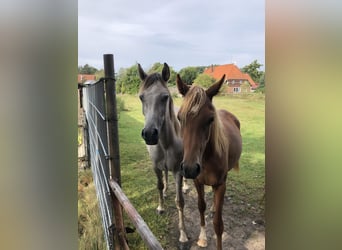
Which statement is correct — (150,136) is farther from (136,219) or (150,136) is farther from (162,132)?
(136,219)

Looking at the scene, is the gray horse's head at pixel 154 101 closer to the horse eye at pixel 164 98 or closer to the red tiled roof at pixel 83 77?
the horse eye at pixel 164 98

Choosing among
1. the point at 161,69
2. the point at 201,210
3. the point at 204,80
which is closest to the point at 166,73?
the point at 161,69

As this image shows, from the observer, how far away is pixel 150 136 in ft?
4.09

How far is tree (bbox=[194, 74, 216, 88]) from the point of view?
1.11 metres

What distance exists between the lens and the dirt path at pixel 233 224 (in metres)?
1.10

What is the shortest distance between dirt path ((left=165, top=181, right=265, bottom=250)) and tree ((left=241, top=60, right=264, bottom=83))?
1.28 ft

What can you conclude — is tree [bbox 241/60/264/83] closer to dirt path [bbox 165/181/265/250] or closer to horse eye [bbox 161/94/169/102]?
horse eye [bbox 161/94/169/102]

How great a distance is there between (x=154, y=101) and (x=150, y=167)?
0.25 m

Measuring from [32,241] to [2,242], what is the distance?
12cm

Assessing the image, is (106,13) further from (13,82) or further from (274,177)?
(274,177)

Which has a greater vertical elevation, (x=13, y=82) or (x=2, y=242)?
(x=13, y=82)

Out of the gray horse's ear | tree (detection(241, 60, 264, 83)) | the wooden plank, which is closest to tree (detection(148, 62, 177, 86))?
the gray horse's ear

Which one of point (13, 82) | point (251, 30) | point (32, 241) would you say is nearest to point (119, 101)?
point (13, 82)

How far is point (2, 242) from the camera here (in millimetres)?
1432
